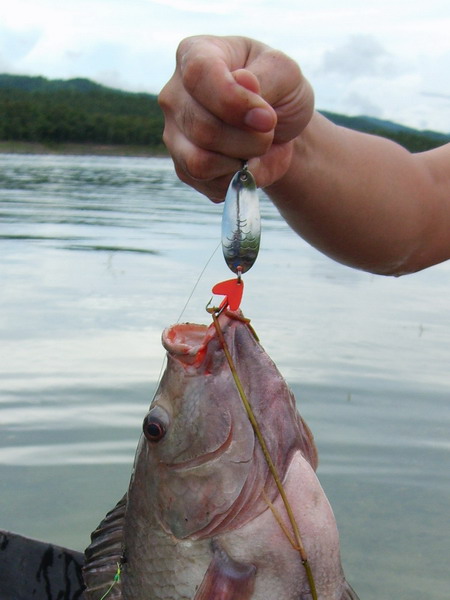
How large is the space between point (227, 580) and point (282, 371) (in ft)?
16.6

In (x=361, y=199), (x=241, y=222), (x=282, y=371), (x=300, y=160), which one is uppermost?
(x=241, y=222)

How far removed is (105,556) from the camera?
2.63 meters

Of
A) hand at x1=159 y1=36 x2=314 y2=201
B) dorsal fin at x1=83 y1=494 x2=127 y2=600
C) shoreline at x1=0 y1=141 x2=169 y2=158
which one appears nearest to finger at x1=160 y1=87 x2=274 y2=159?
hand at x1=159 y1=36 x2=314 y2=201

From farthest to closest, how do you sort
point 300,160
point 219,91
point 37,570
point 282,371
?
point 282,371 → point 37,570 → point 300,160 → point 219,91

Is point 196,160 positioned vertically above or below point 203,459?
above

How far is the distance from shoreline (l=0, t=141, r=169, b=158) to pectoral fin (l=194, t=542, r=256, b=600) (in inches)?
1973

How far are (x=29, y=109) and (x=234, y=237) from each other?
6067 cm

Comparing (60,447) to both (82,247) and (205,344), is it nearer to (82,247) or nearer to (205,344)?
(205,344)

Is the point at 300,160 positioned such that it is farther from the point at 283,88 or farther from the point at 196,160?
the point at 196,160

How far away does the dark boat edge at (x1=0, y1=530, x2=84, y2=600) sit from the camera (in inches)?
140

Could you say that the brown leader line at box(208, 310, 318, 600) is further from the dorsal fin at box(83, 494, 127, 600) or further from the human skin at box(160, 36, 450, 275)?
the dorsal fin at box(83, 494, 127, 600)

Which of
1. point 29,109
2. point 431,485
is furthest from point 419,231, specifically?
point 29,109

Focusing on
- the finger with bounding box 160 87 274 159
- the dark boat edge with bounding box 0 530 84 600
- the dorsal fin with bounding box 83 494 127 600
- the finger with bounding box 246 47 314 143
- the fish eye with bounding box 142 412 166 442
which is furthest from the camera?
the dark boat edge with bounding box 0 530 84 600

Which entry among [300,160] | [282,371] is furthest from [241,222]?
[282,371]
